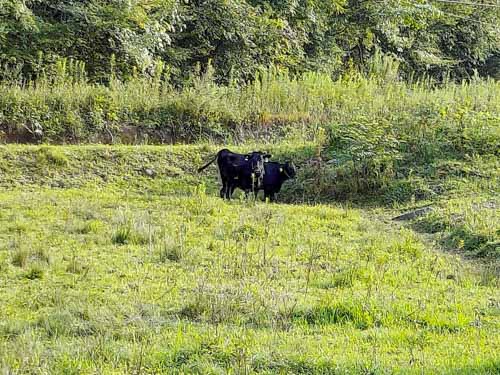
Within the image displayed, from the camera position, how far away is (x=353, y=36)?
27.0 meters

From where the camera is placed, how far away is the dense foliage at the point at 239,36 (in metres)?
18.4

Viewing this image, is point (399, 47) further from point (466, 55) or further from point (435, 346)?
point (435, 346)

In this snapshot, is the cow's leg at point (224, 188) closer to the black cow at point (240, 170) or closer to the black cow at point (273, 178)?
the black cow at point (240, 170)

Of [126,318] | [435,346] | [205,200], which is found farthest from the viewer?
[205,200]

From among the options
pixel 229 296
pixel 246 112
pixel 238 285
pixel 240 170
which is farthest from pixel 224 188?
pixel 229 296

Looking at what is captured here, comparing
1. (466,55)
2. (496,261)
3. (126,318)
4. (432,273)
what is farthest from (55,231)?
(466,55)

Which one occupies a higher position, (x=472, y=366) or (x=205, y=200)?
(x=472, y=366)

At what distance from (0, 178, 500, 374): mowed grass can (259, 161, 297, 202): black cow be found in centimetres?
220

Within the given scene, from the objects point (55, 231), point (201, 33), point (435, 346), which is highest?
point (201, 33)

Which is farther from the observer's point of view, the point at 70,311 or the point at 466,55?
the point at 466,55

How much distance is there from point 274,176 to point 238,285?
635 centimetres

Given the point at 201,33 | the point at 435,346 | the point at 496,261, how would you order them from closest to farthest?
the point at 435,346
the point at 496,261
the point at 201,33

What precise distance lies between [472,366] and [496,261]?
3849 mm

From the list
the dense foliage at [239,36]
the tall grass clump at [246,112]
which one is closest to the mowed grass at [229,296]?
the tall grass clump at [246,112]
